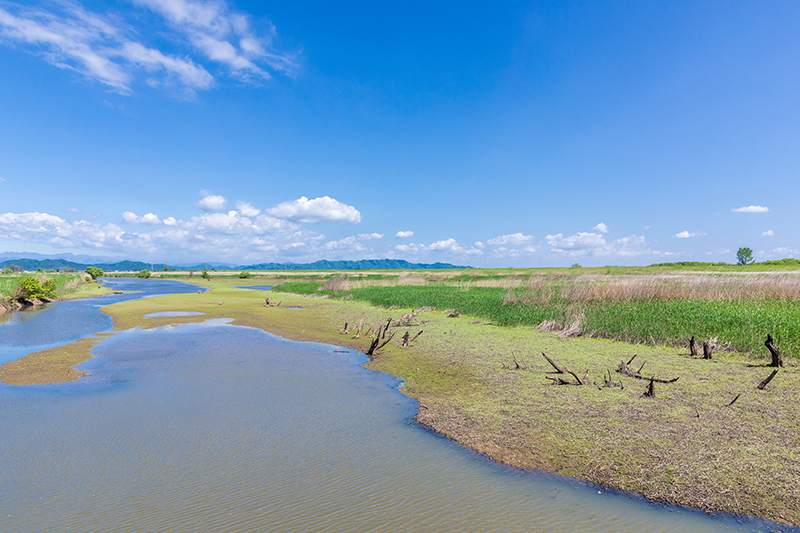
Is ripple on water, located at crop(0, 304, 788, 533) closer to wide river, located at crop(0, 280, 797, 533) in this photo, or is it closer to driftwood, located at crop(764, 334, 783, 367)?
wide river, located at crop(0, 280, 797, 533)

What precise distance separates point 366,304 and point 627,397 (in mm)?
22615

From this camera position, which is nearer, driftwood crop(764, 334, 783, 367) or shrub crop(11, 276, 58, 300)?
driftwood crop(764, 334, 783, 367)

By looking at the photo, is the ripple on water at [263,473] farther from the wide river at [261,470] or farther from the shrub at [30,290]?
the shrub at [30,290]

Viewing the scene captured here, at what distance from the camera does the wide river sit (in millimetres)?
4312

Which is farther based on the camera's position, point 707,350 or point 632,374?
point 707,350

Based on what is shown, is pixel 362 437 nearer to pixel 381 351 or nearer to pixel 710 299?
pixel 381 351

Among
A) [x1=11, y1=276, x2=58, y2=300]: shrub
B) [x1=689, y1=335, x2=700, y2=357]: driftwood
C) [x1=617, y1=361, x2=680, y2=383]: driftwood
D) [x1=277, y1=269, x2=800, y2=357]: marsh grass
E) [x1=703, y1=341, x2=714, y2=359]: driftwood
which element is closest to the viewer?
[x1=617, y1=361, x2=680, y2=383]: driftwood

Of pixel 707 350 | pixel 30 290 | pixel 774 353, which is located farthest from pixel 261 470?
pixel 30 290

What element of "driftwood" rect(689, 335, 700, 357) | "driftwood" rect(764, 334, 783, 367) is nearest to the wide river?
"driftwood" rect(764, 334, 783, 367)

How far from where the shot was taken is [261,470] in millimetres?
5383

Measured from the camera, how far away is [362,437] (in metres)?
6.48

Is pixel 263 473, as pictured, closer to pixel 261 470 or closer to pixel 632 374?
pixel 261 470

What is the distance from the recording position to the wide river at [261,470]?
4312mm

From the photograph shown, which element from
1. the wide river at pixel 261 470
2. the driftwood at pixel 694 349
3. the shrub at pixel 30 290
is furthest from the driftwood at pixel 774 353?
the shrub at pixel 30 290
